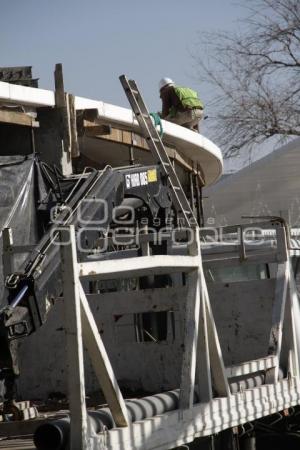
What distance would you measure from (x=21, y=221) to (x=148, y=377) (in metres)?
2.43

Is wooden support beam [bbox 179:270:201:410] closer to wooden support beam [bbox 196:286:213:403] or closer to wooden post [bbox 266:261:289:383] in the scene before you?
wooden support beam [bbox 196:286:213:403]

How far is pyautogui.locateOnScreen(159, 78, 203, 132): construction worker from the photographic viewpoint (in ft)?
53.4

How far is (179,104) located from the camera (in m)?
16.7

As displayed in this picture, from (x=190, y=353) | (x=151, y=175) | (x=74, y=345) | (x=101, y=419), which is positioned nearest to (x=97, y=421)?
(x=101, y=419)

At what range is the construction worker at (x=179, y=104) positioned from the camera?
16.3 metres

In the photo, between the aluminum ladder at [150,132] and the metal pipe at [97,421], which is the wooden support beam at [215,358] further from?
the aluminum ladder at [150,132]

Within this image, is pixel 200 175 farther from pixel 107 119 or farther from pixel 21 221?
pixel 21 221

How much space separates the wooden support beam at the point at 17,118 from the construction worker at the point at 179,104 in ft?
15.4

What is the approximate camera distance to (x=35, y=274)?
620 cm

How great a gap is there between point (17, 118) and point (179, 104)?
17.7 ft

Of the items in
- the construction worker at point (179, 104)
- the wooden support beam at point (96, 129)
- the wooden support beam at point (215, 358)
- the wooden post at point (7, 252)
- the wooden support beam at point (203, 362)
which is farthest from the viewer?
the construction worker at point (179, 104)

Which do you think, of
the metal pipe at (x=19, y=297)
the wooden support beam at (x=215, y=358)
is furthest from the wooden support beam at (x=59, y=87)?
the wooden support beam at (x=215, y=358)

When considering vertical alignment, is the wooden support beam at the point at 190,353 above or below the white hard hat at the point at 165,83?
below

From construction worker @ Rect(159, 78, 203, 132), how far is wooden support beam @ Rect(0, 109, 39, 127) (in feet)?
15.4
